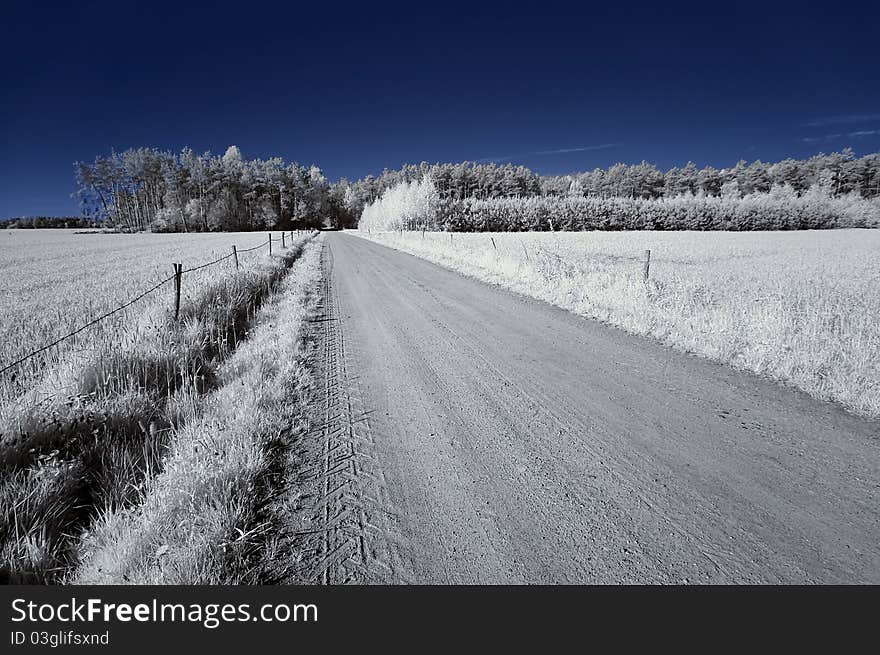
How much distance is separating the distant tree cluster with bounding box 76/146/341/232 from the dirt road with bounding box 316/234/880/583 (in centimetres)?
8305

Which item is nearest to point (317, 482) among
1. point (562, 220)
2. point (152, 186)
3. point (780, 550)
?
point (780, 550)

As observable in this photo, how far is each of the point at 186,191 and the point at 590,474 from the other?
296 ft

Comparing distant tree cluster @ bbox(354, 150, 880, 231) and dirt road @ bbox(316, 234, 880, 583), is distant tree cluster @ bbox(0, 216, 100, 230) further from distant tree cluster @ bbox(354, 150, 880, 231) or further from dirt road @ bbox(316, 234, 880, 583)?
dirt road @ bbox(316, 234, 880, 583)

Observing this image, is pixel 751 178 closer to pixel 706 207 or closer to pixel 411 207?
pixel 706 207

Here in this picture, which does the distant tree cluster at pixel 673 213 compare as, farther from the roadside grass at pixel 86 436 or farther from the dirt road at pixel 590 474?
the dirt road at pixel 590 474

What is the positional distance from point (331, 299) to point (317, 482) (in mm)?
8307

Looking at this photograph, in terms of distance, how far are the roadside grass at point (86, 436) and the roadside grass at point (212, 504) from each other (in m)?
0.17

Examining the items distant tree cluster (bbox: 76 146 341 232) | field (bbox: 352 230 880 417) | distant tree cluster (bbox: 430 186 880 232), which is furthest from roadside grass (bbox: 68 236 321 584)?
distant tree cluster (bbox: 76 146 341 232)

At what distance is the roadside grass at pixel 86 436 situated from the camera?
2.37 m

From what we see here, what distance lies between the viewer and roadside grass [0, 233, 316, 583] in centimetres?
237

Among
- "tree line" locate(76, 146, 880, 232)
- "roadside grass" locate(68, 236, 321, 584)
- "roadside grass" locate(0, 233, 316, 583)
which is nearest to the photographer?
"roadside grass" locate(68, 236, 321, 584)

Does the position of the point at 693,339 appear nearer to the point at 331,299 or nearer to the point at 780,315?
the point at 780,315

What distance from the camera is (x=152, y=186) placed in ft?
245

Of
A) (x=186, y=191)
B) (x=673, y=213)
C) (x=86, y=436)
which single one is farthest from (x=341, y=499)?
(x=186, y=191)
